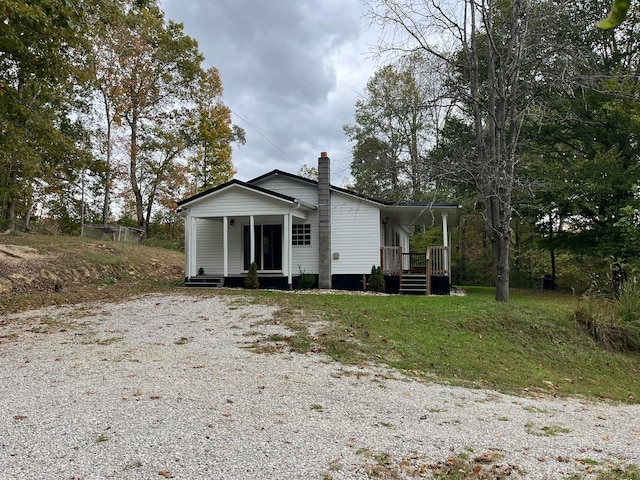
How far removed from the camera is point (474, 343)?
851 centimetres

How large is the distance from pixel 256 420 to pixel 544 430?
9.02 feet

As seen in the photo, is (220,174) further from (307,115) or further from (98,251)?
(98,251)

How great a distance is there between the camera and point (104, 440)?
359 cm

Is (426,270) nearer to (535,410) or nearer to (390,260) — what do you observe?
(390,260)

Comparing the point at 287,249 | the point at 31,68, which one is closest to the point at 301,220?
the point at 287,249

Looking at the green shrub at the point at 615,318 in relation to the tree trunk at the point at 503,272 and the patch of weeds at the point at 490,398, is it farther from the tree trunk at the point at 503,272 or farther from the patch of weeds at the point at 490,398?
the patch of weeds at the point at 490,398

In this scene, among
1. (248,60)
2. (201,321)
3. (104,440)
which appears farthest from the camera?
(248,60)

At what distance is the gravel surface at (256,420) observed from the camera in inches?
130

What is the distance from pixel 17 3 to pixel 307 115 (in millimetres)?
15668

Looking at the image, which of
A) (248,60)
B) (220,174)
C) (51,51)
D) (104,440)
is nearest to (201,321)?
(104,440)

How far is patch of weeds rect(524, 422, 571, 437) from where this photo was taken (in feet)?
14.1

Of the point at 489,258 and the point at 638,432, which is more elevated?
the point at 489,258

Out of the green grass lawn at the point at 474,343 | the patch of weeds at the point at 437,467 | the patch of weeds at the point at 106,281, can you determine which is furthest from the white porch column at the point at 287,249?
the patch of weeds at the point at 437,467

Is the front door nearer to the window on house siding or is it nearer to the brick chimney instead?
the window on house siding
